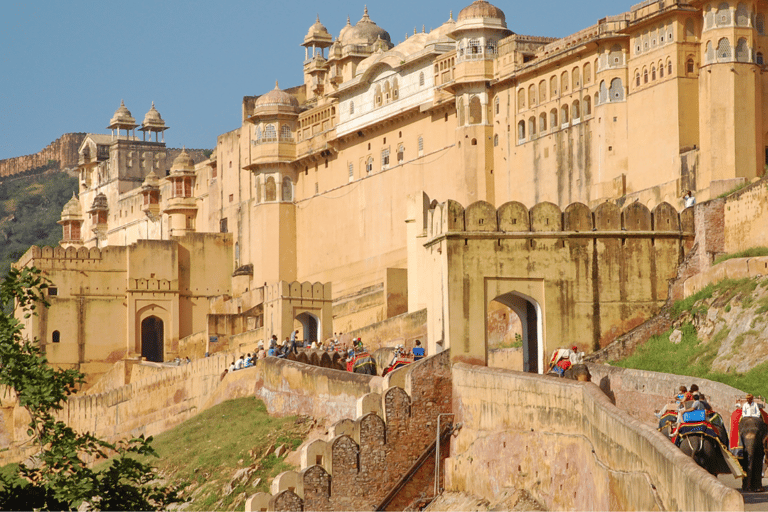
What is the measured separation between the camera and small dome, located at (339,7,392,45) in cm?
6169

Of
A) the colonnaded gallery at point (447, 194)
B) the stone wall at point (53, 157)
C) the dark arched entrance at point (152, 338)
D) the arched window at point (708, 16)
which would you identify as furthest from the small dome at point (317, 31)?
the stone wall at point (53, 157)

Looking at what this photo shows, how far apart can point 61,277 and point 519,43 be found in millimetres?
19051

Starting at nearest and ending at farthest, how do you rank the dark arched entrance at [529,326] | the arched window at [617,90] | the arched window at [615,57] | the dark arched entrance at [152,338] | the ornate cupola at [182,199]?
the dark arched entrance at [529,326] < the arched window at [617,90] < the arched window at [615,57] < the dark arched entrance at [152,338] < the ornate cupola at [182,199]

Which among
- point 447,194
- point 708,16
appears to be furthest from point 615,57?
point 447,194

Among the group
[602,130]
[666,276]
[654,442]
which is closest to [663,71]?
[602,130]

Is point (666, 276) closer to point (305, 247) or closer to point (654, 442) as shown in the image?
point (654, 442)

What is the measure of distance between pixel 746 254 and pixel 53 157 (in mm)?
92656

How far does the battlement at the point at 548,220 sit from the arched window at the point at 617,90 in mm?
12500

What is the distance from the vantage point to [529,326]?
26.6m

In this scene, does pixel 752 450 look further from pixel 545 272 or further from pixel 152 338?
pixel 152 338

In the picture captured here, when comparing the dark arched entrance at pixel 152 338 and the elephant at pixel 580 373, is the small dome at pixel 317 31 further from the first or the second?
the elephant at pixel 580 373

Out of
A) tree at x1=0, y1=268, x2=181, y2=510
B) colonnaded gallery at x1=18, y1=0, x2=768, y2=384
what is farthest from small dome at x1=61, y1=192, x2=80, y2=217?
tree at x1=0, y1=268, x2=181, y2=510

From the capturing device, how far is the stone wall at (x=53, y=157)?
11288 cm

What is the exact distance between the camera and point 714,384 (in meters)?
19.0
